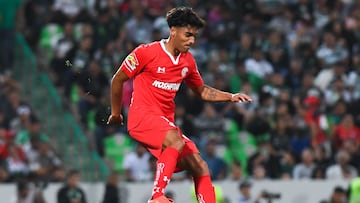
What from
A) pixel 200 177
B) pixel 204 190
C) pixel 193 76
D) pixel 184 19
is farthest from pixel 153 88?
pixel 204 190

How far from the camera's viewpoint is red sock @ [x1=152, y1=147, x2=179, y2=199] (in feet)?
39.8

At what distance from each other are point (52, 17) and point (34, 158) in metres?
4.05

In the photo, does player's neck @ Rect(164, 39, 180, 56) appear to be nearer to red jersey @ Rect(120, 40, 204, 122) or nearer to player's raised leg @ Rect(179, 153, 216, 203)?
red jersey @ Rect(120, 40, 204, 122)

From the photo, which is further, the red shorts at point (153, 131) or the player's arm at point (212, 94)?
the player's arm at point (212, 94)

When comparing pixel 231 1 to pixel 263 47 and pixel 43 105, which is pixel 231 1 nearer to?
pixel 263 47

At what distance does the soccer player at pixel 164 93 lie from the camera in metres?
12.3

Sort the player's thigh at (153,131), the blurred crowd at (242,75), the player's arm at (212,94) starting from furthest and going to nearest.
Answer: the blurred crowd at (242,75), the player's arm at (212,94), the player's thigh at (153,131)

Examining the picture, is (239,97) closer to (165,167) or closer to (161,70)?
(161,70)

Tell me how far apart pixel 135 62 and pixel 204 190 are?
150 centimetres

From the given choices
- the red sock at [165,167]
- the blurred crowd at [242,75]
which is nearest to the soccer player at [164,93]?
the red sock at [165,167]

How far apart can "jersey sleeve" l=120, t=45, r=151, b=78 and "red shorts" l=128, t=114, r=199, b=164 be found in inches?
18.7

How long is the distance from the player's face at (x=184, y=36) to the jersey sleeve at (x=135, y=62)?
1.15 ft

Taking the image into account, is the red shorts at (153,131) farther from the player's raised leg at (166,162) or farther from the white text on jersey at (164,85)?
the white text on jersey at (164,85)

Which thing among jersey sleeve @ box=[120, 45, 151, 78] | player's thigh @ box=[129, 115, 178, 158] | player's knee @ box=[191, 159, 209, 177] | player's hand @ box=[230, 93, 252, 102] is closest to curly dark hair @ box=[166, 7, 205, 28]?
jersey sleeve @ box=[120, 45, 151, 78]
